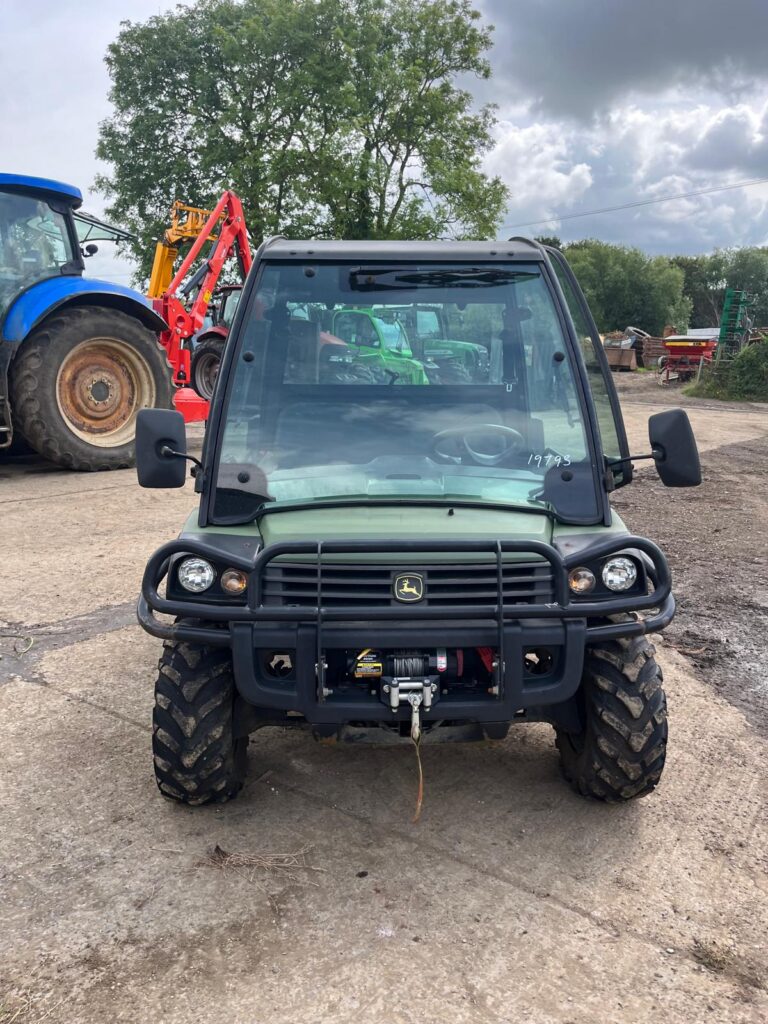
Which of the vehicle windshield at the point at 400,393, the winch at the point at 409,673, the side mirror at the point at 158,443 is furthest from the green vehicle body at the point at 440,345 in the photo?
the winch at the point at 409,673

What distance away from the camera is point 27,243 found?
877 centimetres

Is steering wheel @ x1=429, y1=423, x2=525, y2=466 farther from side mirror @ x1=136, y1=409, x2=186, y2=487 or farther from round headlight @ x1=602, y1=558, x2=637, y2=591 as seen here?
side mirror @ x1=136, y1=409, x2=186, y2=487

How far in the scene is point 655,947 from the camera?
8.09 ft

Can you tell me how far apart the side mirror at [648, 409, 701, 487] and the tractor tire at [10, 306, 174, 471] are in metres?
6.64

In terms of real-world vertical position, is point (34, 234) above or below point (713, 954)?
above

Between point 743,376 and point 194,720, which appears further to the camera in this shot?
point 743,376

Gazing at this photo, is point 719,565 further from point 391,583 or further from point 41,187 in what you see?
point 41,187

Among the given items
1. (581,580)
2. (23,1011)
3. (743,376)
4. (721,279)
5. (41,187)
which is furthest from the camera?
(721,279)

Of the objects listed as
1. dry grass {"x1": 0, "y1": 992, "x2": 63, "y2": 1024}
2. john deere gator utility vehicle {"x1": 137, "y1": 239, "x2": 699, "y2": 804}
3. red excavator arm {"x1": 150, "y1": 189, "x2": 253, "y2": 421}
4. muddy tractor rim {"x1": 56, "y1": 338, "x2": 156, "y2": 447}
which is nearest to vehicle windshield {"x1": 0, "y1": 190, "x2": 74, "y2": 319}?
muddy tractor rim {"x1": 56, "y1": 338, "x2": 156, "y2": 447}

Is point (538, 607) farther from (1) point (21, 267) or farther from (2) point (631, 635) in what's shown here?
(1) point (21, 267)

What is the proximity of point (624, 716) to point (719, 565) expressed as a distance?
3976 mm

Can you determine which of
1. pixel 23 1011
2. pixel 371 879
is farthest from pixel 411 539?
pixel 23 1011

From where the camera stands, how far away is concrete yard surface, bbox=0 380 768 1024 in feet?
7.50

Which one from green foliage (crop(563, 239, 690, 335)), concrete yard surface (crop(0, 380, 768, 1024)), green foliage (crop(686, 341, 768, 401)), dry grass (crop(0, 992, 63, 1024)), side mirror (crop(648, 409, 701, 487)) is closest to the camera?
dry grass (crop(0, 992, 63, 1024))
